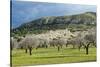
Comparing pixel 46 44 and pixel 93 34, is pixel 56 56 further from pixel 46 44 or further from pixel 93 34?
pixel 93 34

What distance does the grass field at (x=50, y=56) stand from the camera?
7.64ft

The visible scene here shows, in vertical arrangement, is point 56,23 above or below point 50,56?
above

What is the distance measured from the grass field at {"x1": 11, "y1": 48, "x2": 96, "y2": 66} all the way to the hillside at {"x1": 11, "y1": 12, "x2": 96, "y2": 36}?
0.76 feet

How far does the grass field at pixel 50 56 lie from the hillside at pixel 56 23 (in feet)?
0.76

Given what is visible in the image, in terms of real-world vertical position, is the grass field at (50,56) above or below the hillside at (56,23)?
below

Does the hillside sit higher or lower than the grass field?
higher

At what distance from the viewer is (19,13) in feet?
7.68

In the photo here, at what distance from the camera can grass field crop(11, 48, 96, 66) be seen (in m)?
2.33

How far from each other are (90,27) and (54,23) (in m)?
0.47

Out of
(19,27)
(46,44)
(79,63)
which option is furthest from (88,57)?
(19,27)

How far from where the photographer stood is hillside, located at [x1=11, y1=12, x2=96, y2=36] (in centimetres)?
237

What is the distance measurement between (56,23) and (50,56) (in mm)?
395

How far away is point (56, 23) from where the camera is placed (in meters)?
2.48
